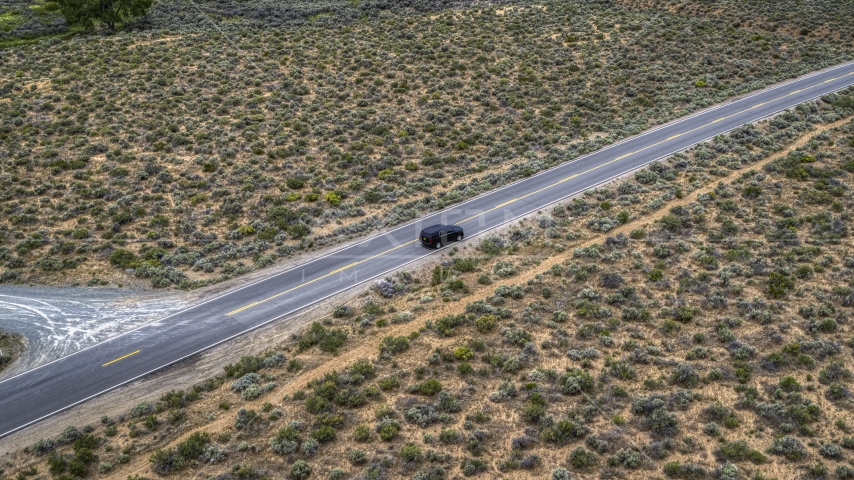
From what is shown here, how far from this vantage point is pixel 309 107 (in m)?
53.6

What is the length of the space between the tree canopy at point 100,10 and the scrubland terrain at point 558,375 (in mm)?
57905

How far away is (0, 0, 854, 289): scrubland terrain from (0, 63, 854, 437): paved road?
2006 millimetres

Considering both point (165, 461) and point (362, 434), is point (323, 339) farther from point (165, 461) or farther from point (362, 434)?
point (165, 461)

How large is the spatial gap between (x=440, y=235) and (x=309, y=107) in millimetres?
24559

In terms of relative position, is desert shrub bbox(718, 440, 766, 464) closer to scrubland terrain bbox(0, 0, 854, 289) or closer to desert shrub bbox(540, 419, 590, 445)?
desert shrub bbox(540, 419, 590, 445)

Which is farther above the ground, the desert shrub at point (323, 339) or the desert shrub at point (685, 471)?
the desert shrub at point (323, 339)

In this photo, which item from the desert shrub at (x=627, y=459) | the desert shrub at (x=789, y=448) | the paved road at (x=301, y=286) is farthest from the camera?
the paved road at (x=301, y=286)

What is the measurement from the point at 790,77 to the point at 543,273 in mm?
43299

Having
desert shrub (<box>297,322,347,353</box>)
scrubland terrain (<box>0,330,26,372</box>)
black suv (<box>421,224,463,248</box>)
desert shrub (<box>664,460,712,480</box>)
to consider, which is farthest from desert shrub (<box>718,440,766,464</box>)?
scrubland terrain (<box>0,330,26,372</box>)

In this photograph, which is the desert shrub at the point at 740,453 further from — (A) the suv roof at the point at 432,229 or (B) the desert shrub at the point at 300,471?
(A) the suv roof at the point at 432,229

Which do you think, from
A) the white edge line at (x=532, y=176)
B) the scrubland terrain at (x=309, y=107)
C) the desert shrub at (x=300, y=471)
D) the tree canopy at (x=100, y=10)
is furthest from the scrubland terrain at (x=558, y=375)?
the tree canopy at (x=100, y=10)

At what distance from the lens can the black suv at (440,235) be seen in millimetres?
35094

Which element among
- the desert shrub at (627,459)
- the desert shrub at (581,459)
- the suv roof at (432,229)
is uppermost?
the suv roof at (432,229)

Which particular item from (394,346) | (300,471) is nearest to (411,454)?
(300,471)
